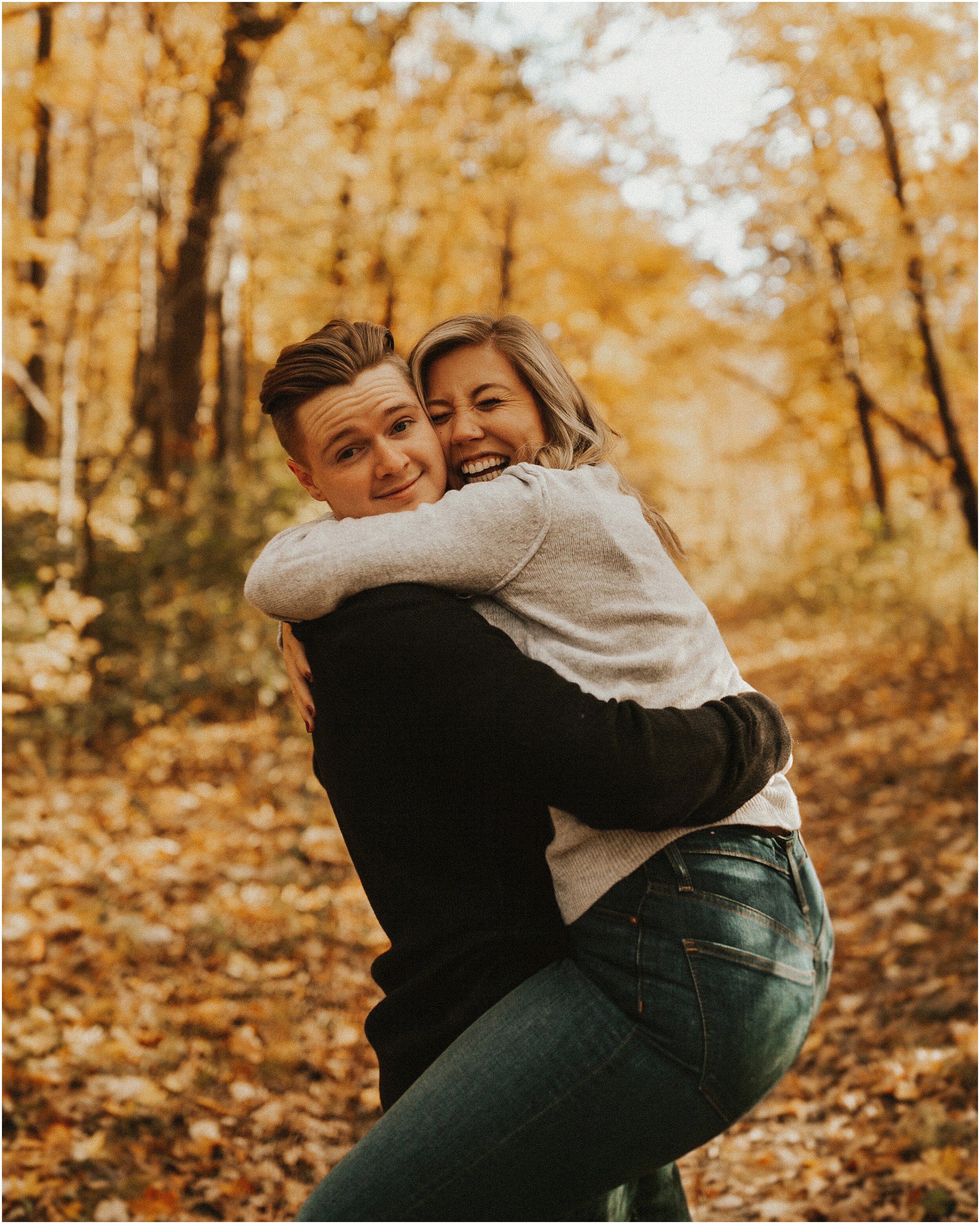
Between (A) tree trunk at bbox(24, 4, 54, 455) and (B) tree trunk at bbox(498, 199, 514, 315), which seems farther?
(B) tree trunk at bbox(498, 199, 514, 315)

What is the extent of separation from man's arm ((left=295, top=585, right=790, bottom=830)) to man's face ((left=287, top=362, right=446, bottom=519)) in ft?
1.48

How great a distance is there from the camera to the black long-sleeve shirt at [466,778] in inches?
52.2

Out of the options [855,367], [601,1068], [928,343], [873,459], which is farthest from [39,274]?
[873,459]

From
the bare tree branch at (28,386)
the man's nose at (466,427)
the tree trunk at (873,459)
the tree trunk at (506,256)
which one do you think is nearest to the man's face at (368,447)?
the man's nose at (466,427)

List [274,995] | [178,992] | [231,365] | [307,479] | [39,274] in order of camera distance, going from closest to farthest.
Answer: [307,479]
[178,992]
[274,995]
[39,274]
[231,365]

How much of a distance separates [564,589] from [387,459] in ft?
1.77

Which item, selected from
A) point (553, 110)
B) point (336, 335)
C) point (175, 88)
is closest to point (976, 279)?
point (553, 110)

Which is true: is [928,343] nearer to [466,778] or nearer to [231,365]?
[231,365]

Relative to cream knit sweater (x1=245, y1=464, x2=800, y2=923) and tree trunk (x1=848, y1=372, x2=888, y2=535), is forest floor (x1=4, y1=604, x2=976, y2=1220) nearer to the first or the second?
cream knit sweater (x1=245, y1=464, x2=800, y2=923)

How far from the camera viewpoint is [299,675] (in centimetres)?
181

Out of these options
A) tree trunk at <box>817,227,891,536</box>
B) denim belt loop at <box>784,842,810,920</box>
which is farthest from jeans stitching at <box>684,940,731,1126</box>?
tree trunk at <box>817,227,891,536</box>

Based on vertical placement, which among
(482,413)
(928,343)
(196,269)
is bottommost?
(482,413)

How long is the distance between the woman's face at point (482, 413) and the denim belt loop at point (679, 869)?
961 millimetres

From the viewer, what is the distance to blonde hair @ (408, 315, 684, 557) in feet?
6.61
